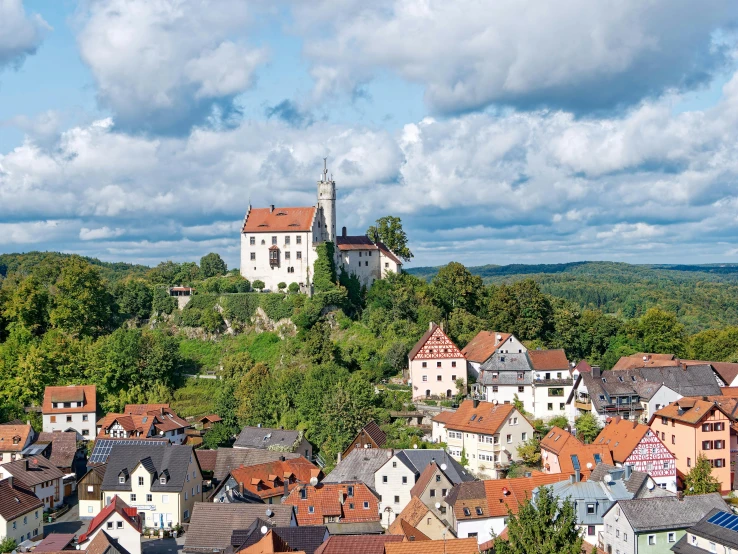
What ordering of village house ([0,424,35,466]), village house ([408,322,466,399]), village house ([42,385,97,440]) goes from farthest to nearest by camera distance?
village house ([42,385,97,440]), village house ([408,322,466,399]), village house ([0,424,35,466])

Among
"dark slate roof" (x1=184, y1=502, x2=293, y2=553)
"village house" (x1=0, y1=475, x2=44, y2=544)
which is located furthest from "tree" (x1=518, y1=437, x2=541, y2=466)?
"village house" (x1=0, y1=475, x2=44, y2=544)

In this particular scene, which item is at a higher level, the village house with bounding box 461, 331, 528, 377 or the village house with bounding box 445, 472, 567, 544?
the village house with bounding box 461, 331, 528, 377

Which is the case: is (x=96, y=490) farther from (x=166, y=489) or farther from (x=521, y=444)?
(x=521, y=444)

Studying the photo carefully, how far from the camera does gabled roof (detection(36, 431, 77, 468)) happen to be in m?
58.6

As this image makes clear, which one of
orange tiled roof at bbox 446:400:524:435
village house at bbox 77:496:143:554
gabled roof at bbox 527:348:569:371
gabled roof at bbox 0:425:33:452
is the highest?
gabled roof at bbox 527:348:569:371

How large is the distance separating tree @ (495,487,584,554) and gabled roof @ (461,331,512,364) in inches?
1170

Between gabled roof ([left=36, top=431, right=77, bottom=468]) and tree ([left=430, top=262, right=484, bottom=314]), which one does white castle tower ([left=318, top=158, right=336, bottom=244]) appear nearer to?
tree ([left=430, top=262, right=484, bottom=314])

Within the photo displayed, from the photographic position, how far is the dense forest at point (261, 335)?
2640 inches

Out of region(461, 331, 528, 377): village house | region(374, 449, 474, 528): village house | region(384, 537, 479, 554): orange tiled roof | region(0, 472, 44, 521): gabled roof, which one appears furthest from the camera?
region(461, 331, 528, 377): village house

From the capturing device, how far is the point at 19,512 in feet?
153

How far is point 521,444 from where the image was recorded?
177 feet

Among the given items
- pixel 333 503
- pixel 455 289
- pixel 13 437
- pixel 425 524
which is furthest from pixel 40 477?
pixel 455 289

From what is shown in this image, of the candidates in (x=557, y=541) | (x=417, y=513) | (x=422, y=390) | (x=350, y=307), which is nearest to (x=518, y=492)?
(x=417, y=513)

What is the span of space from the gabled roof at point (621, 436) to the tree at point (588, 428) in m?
1.39
